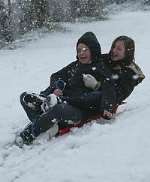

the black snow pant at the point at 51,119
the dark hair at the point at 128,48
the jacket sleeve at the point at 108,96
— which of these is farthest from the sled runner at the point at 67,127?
the dark hair at the point at 128,48

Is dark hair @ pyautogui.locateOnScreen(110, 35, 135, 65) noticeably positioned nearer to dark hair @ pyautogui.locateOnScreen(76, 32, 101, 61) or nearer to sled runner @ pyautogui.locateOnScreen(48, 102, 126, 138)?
dark hair @ pyautogui.locateOnScreen(76, 32, 101, 61)

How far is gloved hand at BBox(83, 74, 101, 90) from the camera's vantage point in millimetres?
7558

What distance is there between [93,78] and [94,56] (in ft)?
1.20

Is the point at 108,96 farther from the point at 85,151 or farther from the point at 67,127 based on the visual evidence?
the point at 85,151

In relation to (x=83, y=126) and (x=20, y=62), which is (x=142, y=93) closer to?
(x=83, y=126)

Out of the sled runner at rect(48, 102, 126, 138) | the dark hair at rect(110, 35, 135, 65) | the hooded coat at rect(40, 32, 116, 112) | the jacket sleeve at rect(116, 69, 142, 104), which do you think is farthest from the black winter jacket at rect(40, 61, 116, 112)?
the dark hair at rect(110, 35, 135, 65)

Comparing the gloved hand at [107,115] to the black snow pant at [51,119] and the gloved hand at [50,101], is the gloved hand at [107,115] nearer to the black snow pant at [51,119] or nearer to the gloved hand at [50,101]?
the black snow pant at [51,119]

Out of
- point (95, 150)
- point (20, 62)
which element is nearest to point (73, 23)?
point (20, 62)

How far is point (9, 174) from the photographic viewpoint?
5949 mm

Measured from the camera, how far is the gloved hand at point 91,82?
7.56 meters

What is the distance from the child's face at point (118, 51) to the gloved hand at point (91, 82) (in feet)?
1.69

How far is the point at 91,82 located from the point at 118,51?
0.65 metres

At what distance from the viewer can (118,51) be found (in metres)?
7.81

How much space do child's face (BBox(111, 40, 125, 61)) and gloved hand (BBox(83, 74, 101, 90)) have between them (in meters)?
0.52
